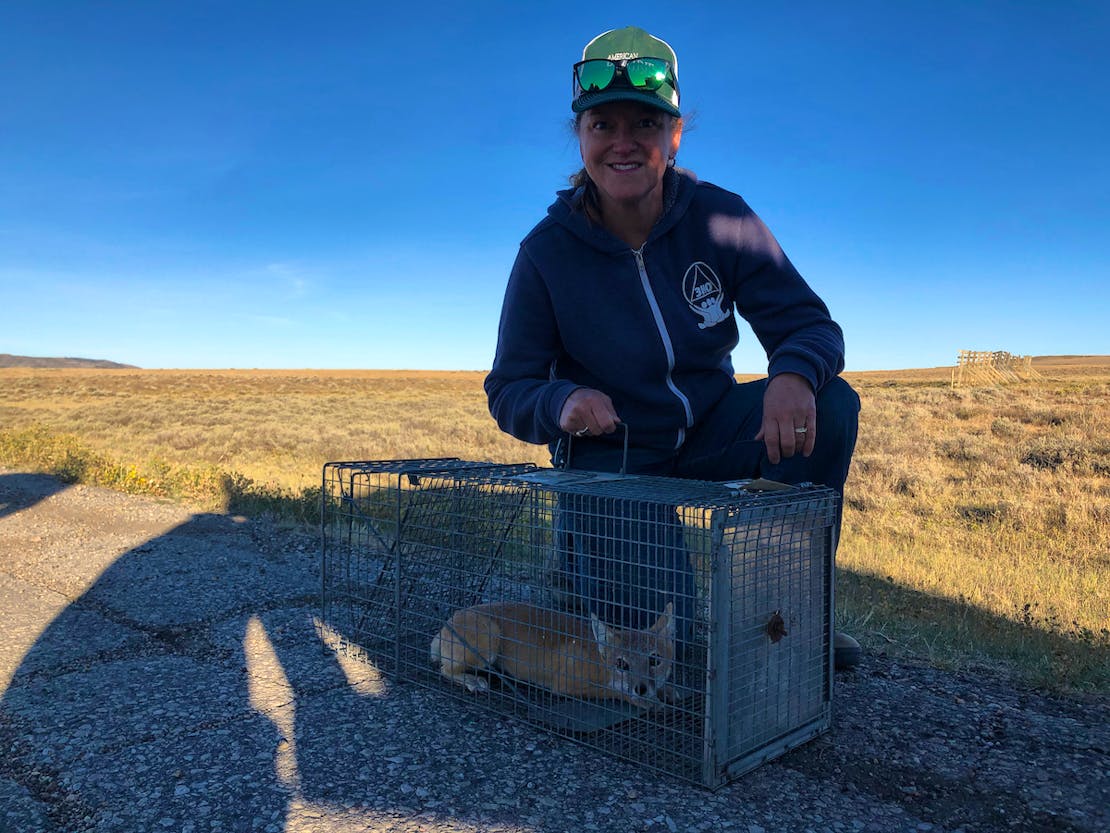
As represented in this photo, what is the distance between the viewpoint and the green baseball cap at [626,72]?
9.29ft

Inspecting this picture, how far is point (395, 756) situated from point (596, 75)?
235 centimetres

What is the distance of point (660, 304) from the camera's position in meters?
3.08

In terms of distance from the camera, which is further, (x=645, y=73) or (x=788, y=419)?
(x=645, y=73)

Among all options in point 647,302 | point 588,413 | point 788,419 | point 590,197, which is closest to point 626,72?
point 590,197

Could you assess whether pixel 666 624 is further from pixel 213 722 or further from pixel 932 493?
pixel 932 493

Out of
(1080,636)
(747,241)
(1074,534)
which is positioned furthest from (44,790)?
(1074,534)

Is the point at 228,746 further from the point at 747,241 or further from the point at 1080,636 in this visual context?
the point at 1080,636

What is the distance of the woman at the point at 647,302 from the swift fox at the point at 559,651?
737 mm

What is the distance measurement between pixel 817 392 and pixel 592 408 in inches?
31.7

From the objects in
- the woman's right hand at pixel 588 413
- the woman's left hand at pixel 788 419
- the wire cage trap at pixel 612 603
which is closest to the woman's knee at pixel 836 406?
the woman's left hand at pixel 788 419

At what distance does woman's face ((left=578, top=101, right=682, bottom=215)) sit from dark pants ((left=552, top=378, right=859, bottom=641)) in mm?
907

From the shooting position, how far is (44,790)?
2072 millimetres

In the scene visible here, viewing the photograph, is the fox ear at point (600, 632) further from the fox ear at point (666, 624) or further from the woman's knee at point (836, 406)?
the woman's knee at point (836, 406)

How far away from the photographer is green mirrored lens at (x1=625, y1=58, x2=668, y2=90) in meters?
2.82
